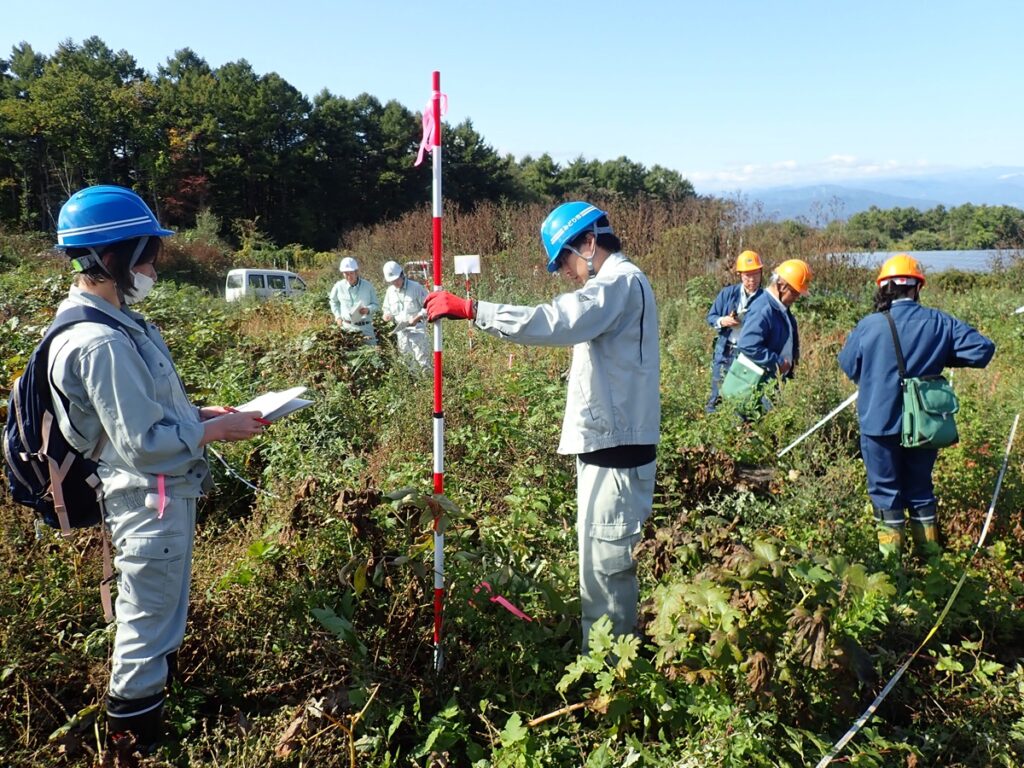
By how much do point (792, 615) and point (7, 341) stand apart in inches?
261

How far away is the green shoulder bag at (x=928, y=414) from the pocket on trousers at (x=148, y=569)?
3691 mm

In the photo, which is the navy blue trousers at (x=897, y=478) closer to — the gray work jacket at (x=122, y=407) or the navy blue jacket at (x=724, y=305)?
the navy blue jacket at (x=724, y=305)

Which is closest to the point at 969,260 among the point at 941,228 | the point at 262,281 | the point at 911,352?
the point at 941,228

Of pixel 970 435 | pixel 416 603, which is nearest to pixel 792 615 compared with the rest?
pixel 416 603

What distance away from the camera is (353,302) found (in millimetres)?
8195

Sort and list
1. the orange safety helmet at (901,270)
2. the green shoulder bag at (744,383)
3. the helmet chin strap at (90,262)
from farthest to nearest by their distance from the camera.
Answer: the green shoulder bag at (744,383) → the orange safety helmet at (901,270) → the helmet chin strap at (90,262)

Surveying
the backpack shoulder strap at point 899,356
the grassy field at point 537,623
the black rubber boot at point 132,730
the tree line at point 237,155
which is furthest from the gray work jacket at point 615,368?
the tree line at point 237,155

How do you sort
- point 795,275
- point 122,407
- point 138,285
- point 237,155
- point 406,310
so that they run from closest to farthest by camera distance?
point 122,407 → point 138,285 → point 795,275 → point 406,310 → point 237,155

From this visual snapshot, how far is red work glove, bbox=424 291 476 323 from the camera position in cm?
250

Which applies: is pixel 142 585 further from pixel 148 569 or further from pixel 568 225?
pixel 568 225

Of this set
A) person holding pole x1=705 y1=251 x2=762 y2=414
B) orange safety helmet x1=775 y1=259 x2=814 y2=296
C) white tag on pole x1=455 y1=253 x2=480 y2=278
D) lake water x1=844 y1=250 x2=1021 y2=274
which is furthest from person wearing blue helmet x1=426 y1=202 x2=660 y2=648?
lake water x1=844 y1=250 x2=1021 y2=274

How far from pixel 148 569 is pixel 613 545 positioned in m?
1.72

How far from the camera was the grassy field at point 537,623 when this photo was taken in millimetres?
2309

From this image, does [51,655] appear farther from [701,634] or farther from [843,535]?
[843,535]
